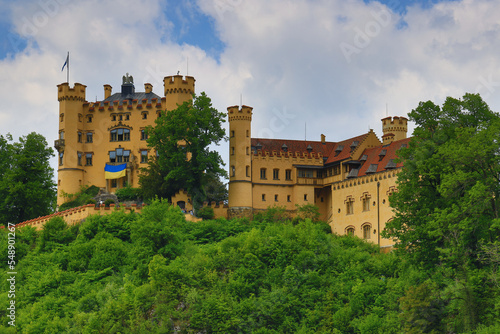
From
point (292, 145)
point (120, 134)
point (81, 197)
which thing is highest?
point (120, 134)

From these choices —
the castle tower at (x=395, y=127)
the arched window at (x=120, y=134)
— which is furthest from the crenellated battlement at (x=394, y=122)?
the arched window at (x=120, y=134)

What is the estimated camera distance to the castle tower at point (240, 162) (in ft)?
296

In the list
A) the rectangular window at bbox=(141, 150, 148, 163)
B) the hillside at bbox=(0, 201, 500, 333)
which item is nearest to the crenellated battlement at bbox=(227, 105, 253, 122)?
the rectangular window at bbox=(141, 150, 148, 163)

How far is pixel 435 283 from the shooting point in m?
58.4

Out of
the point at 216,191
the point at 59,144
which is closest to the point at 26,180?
the point at 59,144

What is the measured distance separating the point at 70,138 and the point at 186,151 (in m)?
15.3

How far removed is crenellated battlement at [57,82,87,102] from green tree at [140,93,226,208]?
1162 cm

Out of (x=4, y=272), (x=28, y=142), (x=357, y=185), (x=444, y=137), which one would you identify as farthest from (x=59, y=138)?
(x=444, y=137)

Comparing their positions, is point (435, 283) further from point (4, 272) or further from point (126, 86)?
point (126, 86)

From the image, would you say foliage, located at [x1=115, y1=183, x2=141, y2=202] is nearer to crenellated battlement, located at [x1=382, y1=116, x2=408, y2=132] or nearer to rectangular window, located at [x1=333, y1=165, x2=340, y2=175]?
rectangular window, located at [x1=333, y1=165, x2=340, y2=175]

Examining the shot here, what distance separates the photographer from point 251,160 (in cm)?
9206

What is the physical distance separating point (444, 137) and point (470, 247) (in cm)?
782

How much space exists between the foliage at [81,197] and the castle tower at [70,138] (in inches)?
36.0

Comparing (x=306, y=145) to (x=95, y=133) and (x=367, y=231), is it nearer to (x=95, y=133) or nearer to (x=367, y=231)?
(x=367, y=231)
